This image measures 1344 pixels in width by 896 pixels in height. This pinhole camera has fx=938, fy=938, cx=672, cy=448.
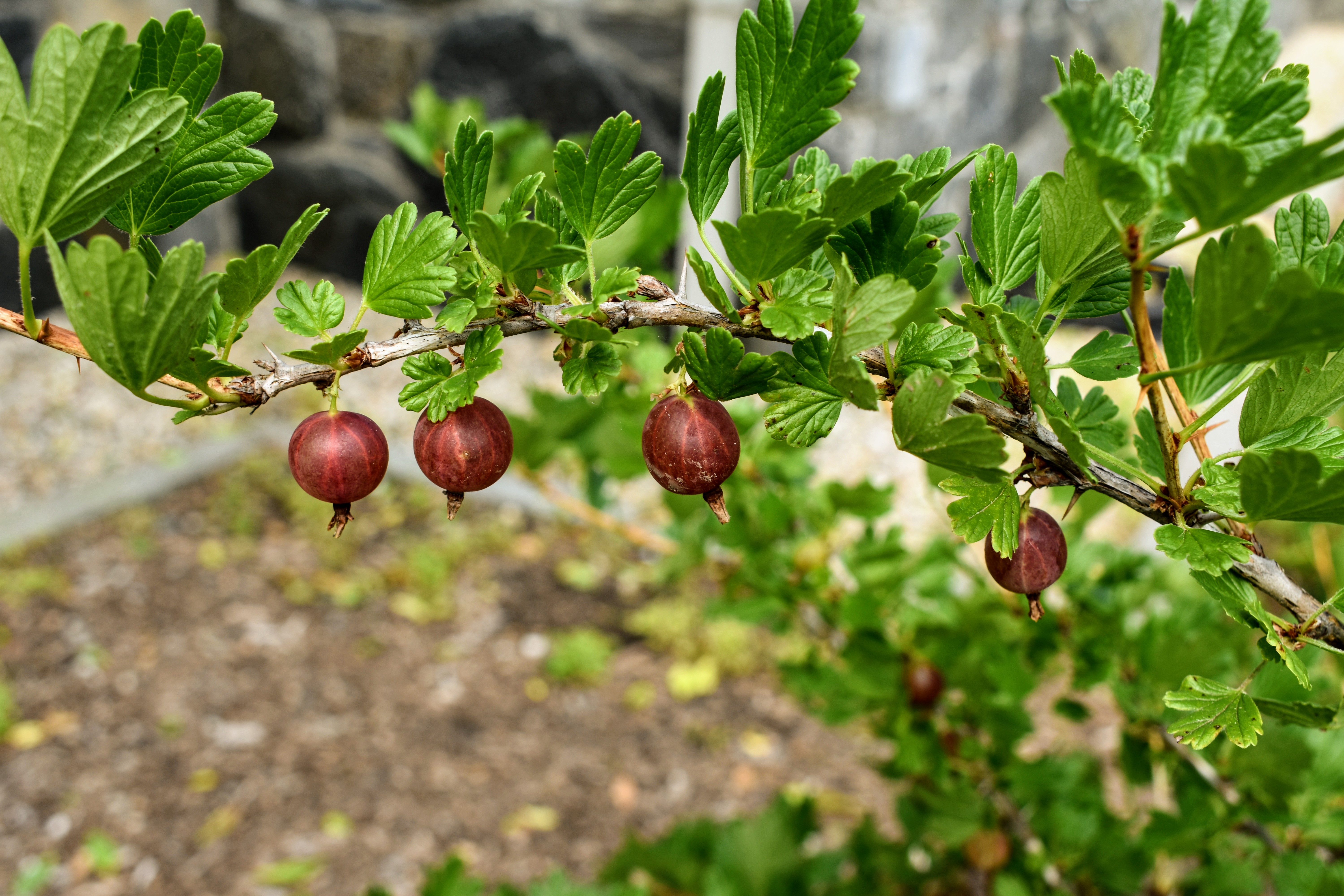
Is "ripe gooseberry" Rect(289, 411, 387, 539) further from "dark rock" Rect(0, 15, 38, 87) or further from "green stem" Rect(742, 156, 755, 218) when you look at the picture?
"dark rock" Rect(0, 15, 38, 87)

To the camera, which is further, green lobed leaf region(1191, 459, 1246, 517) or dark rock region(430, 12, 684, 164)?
dark rock region(430, 12, 684, 164)

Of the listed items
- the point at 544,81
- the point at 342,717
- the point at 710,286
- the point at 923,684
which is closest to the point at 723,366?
the point at 710,286

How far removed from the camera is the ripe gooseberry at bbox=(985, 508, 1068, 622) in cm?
44

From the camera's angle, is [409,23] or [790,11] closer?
[790,11]

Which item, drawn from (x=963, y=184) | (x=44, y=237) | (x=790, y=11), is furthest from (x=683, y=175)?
(x=963, y=184)

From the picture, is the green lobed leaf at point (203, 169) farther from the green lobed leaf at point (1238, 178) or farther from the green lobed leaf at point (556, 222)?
the green lobed leaf at point (1238, 178)

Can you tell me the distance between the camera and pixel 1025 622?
1.01 metres

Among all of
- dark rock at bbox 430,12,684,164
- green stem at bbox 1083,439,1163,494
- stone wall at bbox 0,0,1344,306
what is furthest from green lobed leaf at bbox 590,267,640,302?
dark rock at bbox 430,12,684,164

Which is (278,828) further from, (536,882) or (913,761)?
(913,761)

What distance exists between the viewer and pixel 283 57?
3.62 metres

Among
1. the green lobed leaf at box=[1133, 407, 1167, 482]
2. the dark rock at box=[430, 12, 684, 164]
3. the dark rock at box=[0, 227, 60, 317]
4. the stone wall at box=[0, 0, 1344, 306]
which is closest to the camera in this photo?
the green lobed leaf at box=[1133, 407, 1167, 482]

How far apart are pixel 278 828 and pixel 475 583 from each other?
0.85m

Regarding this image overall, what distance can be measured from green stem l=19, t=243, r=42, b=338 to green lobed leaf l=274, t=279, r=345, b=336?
9 centimetres

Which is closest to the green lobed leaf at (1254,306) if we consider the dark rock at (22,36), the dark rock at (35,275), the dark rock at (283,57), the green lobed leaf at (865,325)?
the green lobed leaf at (865,325)
